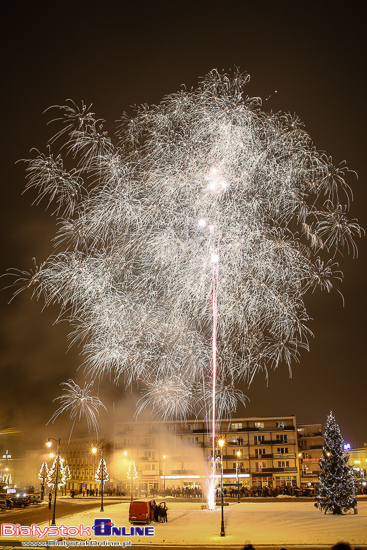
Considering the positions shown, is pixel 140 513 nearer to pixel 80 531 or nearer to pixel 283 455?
pixel 80 531

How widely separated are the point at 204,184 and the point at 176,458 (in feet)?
200

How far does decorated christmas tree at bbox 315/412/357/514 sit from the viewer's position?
31.4 meters

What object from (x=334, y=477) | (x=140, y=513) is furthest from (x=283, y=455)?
(x=140, y=513)

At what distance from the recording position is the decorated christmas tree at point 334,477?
31.4 metres

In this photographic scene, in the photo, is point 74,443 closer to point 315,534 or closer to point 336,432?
point 336,432

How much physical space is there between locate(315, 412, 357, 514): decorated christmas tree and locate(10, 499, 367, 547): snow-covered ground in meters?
0.80

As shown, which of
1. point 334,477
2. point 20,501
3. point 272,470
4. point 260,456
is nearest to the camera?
point 334,477

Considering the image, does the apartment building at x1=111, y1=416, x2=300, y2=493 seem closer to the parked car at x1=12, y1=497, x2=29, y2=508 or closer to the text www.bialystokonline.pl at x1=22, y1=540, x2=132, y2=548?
the parked car at x1=12, y1=497, x2=29, y2=508

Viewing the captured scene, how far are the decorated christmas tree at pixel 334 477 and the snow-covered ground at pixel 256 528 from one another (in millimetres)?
796

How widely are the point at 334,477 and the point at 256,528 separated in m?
8.97

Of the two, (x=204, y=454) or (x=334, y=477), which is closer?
(x=334, y=477)

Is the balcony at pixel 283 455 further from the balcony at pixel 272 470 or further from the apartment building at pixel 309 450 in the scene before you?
the apartment building at pixel 309 450

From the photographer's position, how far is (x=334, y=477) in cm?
3219

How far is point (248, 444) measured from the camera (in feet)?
248
